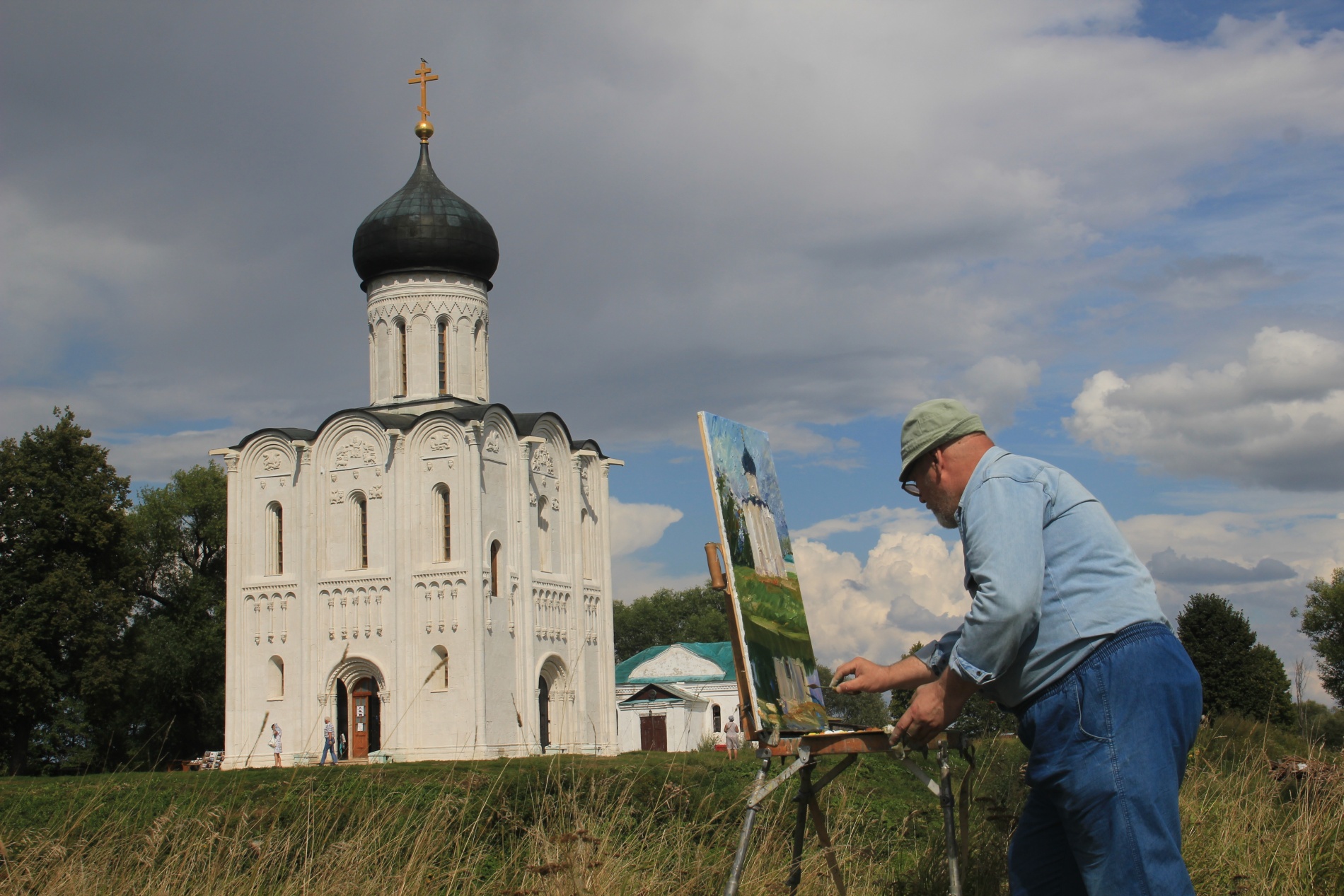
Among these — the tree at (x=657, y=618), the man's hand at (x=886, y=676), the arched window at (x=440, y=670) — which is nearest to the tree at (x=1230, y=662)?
the arched window at (x=440, y=670)

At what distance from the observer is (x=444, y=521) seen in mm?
28219

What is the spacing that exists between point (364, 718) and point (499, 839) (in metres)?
22.1

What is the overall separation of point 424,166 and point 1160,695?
30.5 meters

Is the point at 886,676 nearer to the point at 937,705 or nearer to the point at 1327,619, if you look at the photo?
the point at 937,705

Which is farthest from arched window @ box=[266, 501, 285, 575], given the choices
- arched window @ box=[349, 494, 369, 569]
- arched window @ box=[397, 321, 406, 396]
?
arched window @ box=[397, 321, 406, 396]

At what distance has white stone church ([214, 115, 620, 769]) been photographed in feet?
90.1

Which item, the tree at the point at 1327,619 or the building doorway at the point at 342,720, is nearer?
the building doorway at the point at 342,720

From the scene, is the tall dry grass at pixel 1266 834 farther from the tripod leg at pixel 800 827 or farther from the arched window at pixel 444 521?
the arched window at pixel 444 521

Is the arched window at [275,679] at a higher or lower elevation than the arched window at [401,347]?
lower

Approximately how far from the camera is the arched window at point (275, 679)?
2897 cm

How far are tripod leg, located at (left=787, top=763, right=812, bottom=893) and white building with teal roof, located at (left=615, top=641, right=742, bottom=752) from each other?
34757 millimetres

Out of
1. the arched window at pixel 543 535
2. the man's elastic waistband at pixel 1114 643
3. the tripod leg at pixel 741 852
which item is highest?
the arched window at pixel 543 535

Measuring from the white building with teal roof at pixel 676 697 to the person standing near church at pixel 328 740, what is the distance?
1434 cm

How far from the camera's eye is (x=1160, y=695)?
321cm
